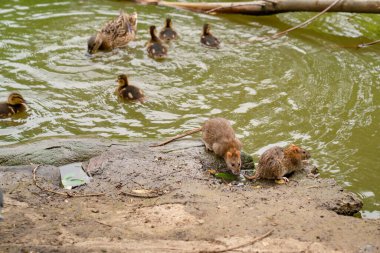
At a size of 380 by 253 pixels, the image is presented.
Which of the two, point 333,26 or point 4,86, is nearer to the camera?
point 4,86

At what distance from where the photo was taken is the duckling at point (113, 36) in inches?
411

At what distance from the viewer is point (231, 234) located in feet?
16.9

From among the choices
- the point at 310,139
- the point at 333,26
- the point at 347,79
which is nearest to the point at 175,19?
the point at 333,26

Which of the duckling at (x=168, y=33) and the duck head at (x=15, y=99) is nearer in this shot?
the duck head at (x=15, y=99)

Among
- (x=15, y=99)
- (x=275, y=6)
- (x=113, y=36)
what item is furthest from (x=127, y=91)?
(x=275, y=6)

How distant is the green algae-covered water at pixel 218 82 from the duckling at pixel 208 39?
147mm

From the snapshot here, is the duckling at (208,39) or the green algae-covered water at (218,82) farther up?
the duckling at (208,39)

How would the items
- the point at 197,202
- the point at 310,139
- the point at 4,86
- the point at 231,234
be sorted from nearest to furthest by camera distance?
the point at 231,234 < the point at 197,202 < the point at 310,139 < the point at 4,86

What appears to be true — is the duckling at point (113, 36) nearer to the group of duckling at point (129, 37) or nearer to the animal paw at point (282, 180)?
the group of duckling at point (129, 37)

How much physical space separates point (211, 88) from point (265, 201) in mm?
3573

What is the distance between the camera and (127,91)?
8641mm

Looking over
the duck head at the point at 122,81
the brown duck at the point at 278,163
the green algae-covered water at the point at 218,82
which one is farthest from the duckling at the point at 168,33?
the brown duck at the point at 278,163

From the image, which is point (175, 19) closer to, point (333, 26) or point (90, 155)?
point (333, 26)

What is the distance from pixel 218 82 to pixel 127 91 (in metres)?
1.47
